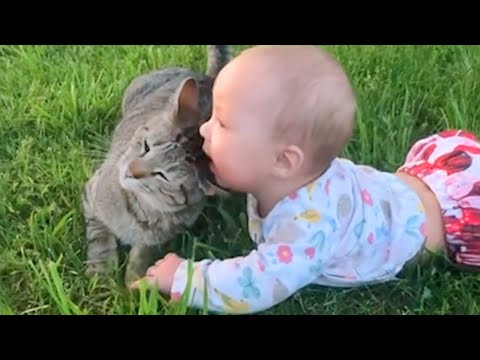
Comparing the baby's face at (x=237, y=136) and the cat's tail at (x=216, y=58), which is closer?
the baby's face at (x=237, y=136)

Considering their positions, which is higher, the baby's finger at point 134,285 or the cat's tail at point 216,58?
the cat's tail at point 216,58

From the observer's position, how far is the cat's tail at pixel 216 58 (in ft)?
5.32

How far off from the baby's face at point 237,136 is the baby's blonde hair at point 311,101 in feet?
0.08

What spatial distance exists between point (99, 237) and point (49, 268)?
8 centimetres

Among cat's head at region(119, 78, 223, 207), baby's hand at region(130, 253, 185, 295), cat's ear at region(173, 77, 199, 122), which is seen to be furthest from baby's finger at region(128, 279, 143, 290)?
cat's ear at region(173, 77, 199, 122)

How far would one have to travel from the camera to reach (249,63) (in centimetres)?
149

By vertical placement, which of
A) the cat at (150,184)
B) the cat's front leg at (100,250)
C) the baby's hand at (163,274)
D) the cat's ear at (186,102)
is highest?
the cat's ear at (186,102)

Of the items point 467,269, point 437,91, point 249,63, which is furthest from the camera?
point 437,91

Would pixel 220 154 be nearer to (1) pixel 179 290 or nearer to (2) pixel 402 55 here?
(1) pixel 179 290

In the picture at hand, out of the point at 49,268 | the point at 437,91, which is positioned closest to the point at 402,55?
the point at 437,91

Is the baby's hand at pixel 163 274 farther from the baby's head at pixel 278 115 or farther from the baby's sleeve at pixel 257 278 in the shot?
the baby's head at pixel 278 115

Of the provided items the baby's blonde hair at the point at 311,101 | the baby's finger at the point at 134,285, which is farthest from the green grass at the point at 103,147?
the baby's blonde hair at the point at 311,101

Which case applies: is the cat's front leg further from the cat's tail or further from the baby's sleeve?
the cat's tail

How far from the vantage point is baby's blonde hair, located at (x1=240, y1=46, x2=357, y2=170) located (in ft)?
4.80
